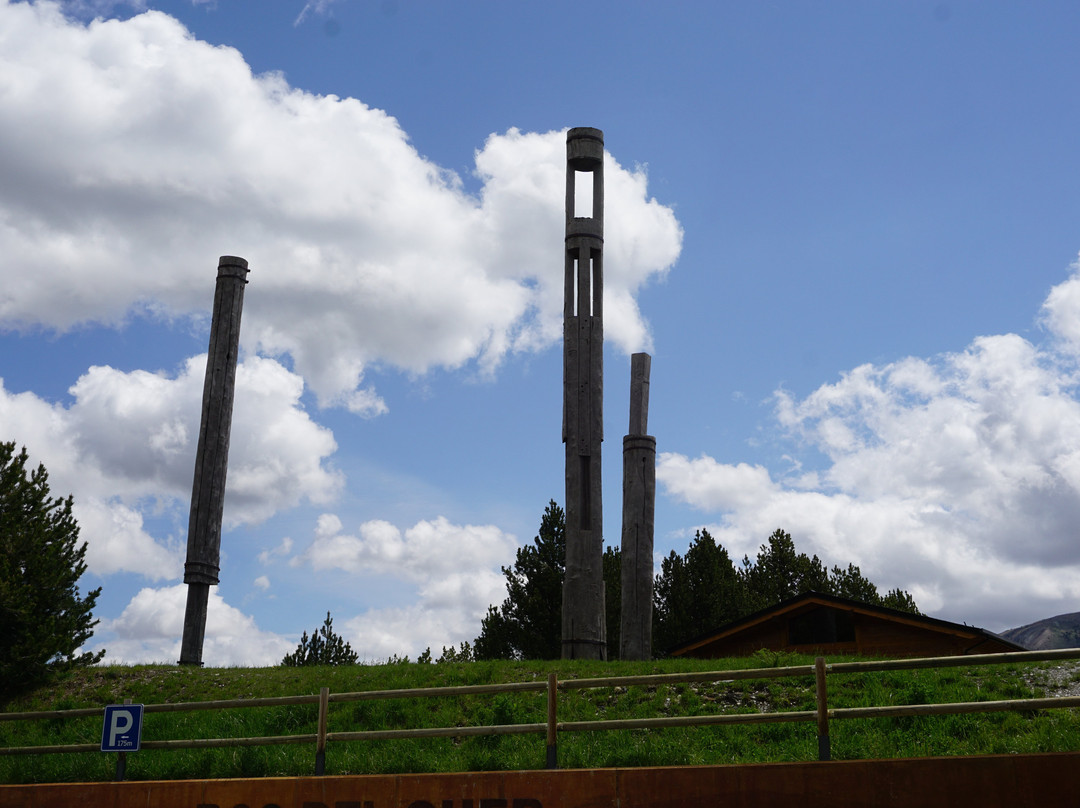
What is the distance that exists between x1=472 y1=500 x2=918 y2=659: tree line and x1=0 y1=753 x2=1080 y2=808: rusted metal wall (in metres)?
21.9

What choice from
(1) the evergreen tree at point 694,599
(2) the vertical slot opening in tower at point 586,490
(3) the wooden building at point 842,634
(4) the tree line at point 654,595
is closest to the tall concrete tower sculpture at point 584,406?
(2) the vertical slot opening in tower at point 586,490

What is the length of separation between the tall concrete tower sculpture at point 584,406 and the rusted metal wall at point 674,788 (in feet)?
25.4

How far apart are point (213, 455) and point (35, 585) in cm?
377

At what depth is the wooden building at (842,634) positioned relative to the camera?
20.3 meters

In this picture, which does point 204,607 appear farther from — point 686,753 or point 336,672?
point 686,753

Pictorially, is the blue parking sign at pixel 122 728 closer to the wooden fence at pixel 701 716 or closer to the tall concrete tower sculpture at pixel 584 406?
the wooden fence at pixel 701 716

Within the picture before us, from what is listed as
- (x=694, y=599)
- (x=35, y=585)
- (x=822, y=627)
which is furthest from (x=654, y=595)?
(x=35, y=585)

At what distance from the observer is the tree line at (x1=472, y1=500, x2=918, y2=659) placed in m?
36.0

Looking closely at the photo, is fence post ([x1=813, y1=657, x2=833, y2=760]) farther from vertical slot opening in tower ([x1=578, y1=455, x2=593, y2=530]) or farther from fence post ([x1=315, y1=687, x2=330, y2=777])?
vertical slot opening in tower ([x1=578, y1=455, x2=593, y2=530])

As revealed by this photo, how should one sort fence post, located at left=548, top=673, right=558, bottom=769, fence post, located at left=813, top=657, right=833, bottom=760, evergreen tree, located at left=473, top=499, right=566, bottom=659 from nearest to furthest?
fence post, located at left=813, top=657, right=833, bottom=760
fence post, located at left=548, top=673, right=558, bottom=769
evergreen tree, located at left=473, top=499, right=566, bottom=659

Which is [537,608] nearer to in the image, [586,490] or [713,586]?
[713,586]

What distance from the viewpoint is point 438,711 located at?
43.8 feet

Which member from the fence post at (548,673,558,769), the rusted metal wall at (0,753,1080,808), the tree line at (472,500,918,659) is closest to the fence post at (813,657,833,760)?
the rusted metal wall at (0,753,1080,808)

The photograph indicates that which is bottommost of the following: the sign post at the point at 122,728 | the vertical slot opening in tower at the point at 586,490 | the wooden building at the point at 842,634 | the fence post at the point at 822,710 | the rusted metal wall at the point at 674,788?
the rusted metal wall at the point at 674,788
